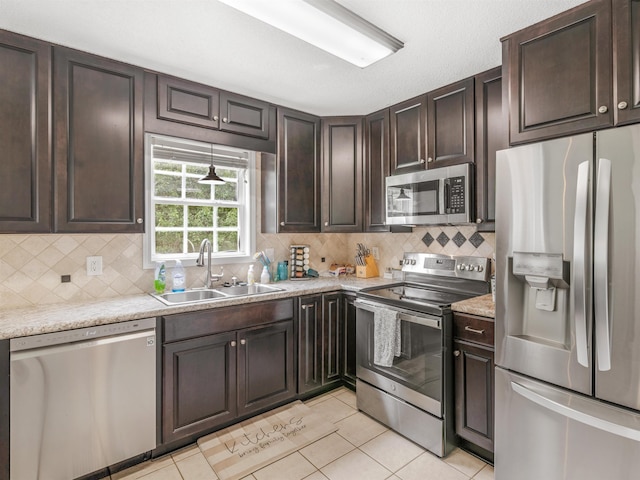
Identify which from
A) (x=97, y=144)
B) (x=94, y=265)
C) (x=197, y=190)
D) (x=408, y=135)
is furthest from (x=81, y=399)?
(x=408, y=135)

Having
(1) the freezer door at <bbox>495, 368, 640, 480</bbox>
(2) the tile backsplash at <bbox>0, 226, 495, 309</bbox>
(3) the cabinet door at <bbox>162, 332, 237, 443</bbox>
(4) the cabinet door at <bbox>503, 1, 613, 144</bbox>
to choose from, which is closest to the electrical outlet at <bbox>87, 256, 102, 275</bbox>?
(2) the tile backsplash at <bbox>0, 226, 495, 309</bbox>

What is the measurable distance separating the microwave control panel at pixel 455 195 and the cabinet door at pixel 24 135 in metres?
2.48

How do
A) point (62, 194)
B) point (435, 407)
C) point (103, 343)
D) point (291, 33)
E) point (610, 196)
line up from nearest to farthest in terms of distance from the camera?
point (610, 196) → point (291, 33) → point (103, 343) → point (62, 194) → point (435, 407)

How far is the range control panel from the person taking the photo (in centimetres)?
255

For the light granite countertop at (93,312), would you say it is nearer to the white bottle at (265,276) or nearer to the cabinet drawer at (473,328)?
the white bottle at (265,276)

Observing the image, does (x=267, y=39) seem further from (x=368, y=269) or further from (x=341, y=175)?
(x=368, y=269)

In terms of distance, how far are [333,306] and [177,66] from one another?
2.09 metres

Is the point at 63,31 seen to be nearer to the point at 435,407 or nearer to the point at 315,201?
the point at 315,201

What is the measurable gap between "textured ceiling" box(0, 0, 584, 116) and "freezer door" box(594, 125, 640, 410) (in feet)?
2.57

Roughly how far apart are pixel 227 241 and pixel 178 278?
60 centimetres

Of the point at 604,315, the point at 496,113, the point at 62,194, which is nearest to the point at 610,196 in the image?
the point at 604,315

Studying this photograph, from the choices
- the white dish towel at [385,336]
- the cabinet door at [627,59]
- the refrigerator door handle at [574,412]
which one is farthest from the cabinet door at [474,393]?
the cabinet door at [627,59]

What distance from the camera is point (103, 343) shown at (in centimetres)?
182

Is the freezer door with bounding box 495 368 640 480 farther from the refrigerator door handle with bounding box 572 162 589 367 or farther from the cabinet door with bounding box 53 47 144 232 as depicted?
the cabinet door with bounding box 53 47 144 232
